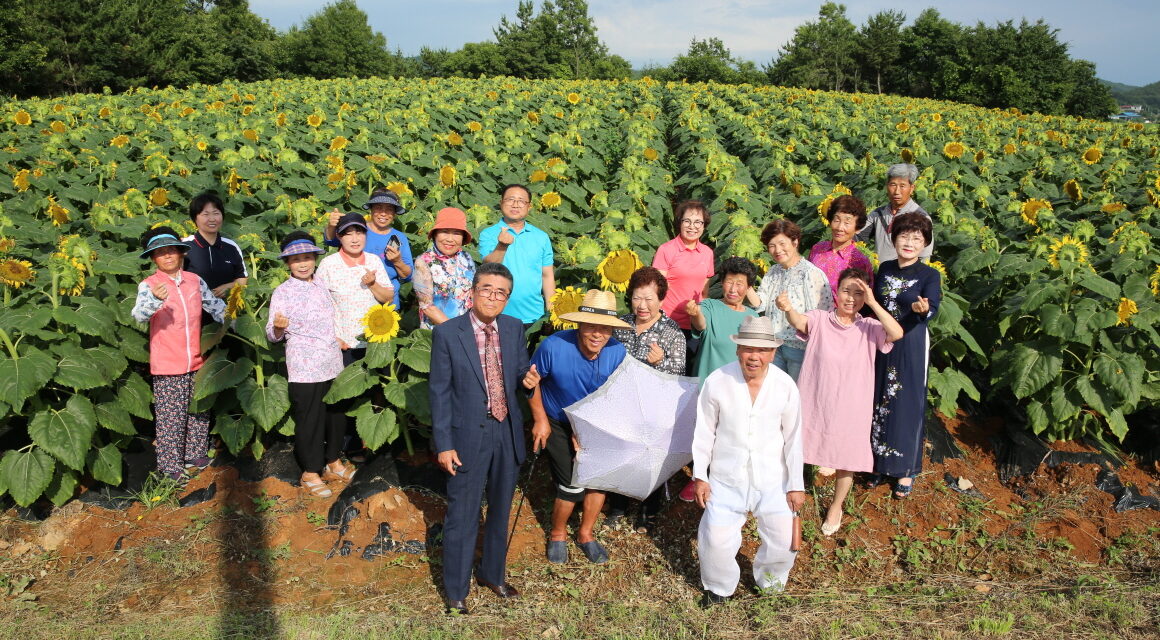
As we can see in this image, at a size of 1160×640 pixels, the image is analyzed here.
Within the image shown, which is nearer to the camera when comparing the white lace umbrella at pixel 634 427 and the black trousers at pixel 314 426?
the white lace umbrella at pixel 634 427

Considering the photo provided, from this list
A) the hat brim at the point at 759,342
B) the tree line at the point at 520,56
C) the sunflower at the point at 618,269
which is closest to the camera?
the hat brim at the point at 759,342

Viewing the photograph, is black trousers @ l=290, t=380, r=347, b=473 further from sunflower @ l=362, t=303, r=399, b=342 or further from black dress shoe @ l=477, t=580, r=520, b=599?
black dress shoe @ l=477, t=580, r=520, b=599

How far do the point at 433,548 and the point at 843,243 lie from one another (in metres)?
3.00

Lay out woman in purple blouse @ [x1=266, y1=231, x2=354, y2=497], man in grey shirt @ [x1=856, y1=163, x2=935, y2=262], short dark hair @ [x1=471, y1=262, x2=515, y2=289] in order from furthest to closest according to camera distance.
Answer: man in grey shirt @ [x1=856, y1=163, x2=935, y2=262], woman in purple blouse @ [x1=266, y1=231, x2=354, y2=497], short dark hair @ [x1=471, y1=262, x2=515, y2=289]

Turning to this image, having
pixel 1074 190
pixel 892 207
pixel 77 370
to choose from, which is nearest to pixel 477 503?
pixel 77 370

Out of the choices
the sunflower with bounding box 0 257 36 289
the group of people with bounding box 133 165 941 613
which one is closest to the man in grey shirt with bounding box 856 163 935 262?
the group of people with bounding box 133 165 941 613

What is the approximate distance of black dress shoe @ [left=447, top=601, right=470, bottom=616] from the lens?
334 cm

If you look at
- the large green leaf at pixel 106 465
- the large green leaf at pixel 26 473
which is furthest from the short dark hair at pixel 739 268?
the large green leaf at pixel 26 473

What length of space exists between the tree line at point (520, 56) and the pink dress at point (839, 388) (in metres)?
38.1

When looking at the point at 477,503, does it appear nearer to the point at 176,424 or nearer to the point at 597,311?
the point at 597,311

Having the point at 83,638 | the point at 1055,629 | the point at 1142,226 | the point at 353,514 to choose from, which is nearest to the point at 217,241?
the point at 353,514

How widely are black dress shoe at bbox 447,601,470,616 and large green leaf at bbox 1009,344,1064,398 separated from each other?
3.42 m

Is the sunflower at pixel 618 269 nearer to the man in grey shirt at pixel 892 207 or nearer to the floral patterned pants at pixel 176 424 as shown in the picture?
the man in grey shirt at pixel 892 207

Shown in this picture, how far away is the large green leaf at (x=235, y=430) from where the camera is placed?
13.5ft
